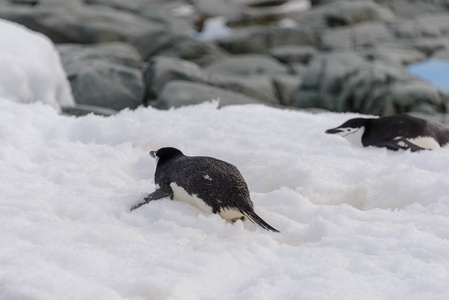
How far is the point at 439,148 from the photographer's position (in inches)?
167

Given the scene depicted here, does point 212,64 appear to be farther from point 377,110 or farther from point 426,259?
point 426,259

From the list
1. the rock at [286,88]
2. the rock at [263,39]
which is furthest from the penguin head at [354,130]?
the rock at [263,39]

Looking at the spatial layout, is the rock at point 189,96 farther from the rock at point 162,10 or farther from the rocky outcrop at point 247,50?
the rock at point 162,10

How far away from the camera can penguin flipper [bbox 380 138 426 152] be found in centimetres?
414

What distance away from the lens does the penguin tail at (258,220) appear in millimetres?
2817

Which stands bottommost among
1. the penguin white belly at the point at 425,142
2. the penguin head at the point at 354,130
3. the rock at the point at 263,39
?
the rock at the point at 263,39

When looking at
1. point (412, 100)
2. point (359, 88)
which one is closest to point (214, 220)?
point (412, 100)

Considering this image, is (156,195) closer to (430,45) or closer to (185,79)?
(185,79)

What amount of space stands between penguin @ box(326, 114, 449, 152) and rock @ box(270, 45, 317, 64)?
1348 cm

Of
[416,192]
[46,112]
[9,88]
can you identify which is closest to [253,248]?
[416,192]

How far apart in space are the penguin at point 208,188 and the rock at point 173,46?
14.6 metres

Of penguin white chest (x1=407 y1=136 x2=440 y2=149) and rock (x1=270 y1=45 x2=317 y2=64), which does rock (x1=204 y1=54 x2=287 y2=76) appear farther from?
penguin white chest (x1=407 y1=136 x2=440 y2=149)

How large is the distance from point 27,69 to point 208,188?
4.39 metres

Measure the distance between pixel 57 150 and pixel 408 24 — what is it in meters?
17.0
